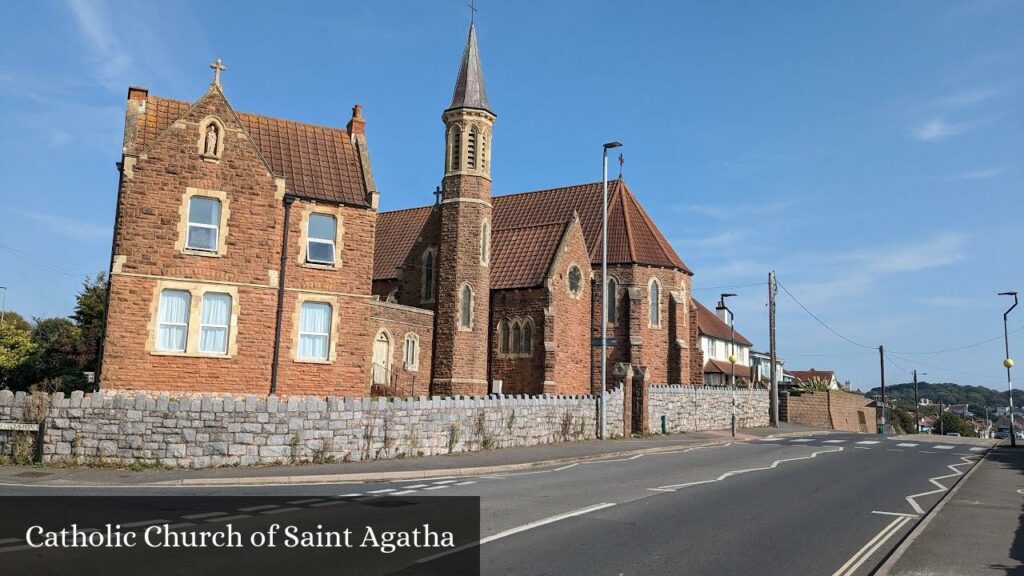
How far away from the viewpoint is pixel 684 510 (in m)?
11.8

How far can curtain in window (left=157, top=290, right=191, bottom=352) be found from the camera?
2225 centimetres

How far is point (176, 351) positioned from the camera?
72.9 ft

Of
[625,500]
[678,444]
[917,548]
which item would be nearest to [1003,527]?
[917,548]

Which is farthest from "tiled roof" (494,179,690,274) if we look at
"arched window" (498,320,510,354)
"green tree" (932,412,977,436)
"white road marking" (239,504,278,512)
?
"green tree" (932,412,977,436)

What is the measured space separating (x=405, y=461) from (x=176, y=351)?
27.6 feet

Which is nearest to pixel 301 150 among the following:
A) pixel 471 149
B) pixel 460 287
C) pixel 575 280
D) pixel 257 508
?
pixel 471 149

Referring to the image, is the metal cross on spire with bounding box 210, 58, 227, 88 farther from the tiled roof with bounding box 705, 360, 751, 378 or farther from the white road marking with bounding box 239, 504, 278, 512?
the tiled roof with bounding box 705, 360, 751, 378

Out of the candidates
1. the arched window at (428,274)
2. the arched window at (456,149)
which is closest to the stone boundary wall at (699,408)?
the arched window at (428,274)

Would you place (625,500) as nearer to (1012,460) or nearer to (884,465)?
(884,465)

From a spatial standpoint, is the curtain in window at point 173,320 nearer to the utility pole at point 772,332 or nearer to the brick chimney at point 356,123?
the brick chimney at point 356,123

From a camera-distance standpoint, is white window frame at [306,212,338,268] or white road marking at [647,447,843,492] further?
white window frame at [306,212,338,268]

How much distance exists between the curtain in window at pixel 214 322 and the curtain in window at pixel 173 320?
1.64 feet

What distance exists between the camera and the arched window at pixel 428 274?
122 ft

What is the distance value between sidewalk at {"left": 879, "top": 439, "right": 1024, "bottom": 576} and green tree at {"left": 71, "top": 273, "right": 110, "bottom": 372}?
39.1 meters
